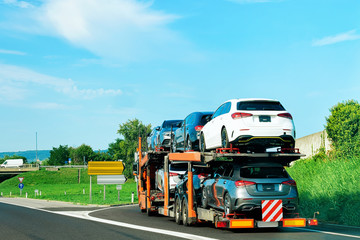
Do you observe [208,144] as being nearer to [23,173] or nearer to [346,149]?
[346,149]

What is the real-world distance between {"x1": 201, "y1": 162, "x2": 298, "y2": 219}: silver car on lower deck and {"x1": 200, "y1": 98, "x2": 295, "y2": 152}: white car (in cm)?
56

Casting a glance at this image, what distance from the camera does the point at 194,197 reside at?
15.4 meters

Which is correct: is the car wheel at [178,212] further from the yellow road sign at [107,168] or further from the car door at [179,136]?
the yellow road sign at [107,168]

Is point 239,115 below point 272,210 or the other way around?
the other way around

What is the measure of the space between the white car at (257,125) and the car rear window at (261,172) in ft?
1.99

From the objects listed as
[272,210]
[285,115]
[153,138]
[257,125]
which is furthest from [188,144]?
[153,138]

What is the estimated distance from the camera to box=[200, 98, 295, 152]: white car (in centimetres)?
1306

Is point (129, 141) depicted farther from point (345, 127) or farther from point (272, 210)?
point (272, 210)

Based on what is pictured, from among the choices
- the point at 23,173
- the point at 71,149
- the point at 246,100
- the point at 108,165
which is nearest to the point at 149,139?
the point at 246,100

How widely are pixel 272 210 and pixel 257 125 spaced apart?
207 centimetres

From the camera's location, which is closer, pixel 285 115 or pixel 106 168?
pixel 285 115

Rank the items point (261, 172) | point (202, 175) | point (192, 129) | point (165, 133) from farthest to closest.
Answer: point (165, 133) < point (192, 129) < point (202, 175) < point (261, 172)

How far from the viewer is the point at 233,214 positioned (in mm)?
12734

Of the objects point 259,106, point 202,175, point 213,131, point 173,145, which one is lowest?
point 202,175
